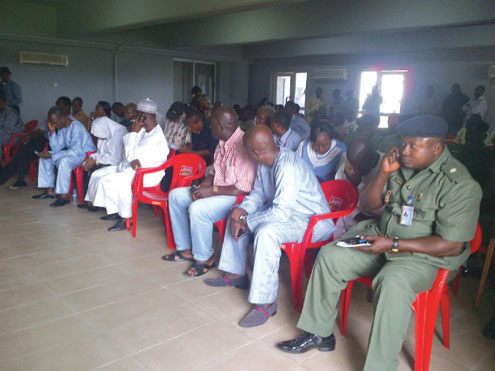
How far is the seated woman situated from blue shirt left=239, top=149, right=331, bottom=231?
0.73 m

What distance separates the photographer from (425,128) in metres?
2.08

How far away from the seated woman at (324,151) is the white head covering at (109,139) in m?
2.36

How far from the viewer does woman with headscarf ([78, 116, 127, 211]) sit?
497cm

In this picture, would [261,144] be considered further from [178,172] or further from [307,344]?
[178,172]

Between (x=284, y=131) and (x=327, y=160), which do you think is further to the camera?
(x=284, y=131)

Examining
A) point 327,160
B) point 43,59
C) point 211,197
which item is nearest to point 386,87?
point 43,59

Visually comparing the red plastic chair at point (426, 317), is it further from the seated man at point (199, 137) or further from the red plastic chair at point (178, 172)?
the seated man at point (199, 137)

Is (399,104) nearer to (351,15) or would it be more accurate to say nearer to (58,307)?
(351,15)

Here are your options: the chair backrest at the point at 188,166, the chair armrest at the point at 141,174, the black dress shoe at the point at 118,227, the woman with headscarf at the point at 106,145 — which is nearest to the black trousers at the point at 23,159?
the woman with headscarf at the point at 106,145

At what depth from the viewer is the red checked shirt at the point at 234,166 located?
326 centimetres

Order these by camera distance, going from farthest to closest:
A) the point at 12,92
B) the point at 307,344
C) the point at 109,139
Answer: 1. the point at 12,92
2. the point at 109,139
3. the point at 307,344

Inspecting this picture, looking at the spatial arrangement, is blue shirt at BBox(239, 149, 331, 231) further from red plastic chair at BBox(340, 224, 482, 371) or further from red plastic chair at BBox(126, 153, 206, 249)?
red plastic chair at BBox(126, 153, 206, 249)

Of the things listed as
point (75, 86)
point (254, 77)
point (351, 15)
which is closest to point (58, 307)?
point (351, 15)

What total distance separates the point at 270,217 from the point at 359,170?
0.75 metres
